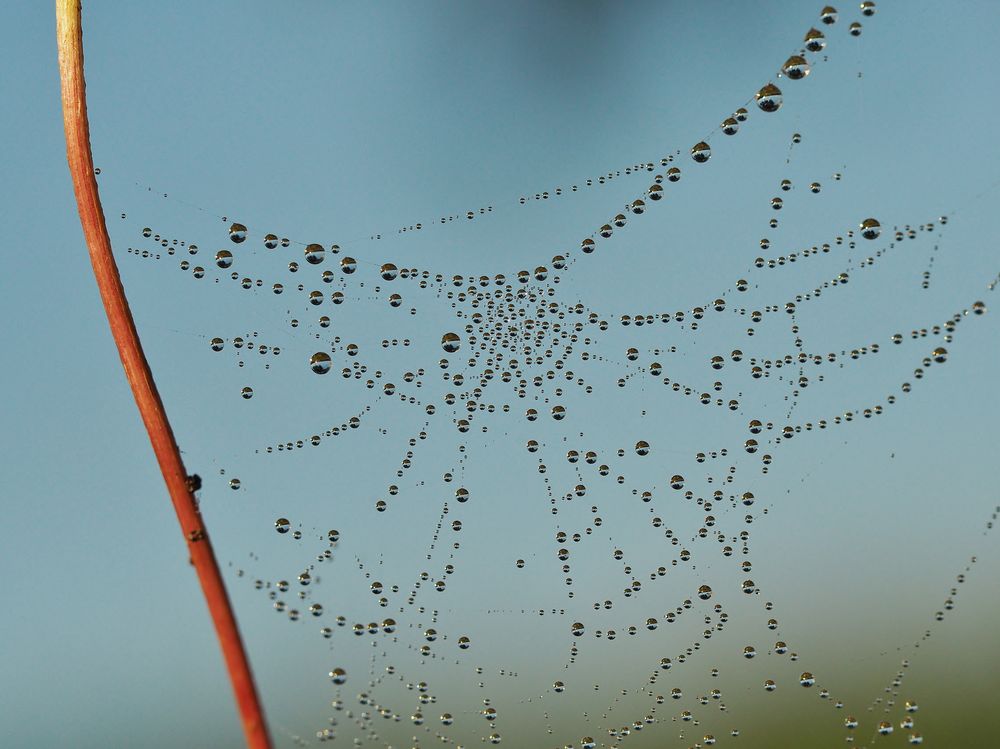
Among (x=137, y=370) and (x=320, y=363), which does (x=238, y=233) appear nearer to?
(x=320, y=363)

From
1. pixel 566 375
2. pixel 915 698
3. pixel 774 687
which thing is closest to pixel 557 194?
pixel 566 375

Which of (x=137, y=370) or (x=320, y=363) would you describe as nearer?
(x=137, y=370)

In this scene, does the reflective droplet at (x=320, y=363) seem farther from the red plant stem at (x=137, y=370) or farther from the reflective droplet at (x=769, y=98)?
the reflective droplet at (x=769, y=98)

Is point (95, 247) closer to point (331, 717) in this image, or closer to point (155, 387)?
point (155, 387)

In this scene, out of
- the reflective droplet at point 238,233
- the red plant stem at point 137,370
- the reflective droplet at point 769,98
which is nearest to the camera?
the red plant stem at point 137,370

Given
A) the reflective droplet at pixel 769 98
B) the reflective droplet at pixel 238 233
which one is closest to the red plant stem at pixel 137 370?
the reflective droplet at pixel 238 233

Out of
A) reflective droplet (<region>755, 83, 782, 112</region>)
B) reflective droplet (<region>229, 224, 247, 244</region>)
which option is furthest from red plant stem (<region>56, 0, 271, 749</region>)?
reflective droplet (<region>755, 83, 782, 112</region>)

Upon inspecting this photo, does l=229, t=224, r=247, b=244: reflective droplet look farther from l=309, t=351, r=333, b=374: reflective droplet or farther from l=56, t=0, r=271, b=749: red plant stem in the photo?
l=56, t=0, r=271, b=749: red plant stem

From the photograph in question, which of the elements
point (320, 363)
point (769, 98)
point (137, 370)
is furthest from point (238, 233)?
point (769, 98)
